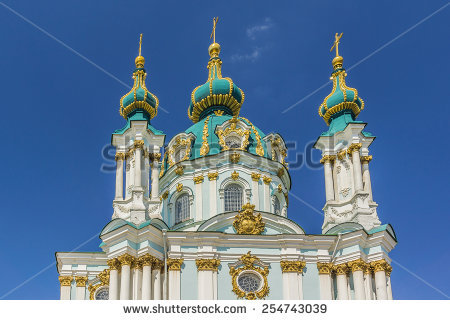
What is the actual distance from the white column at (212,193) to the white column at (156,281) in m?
3.80

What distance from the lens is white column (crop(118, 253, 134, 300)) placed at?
849 inches

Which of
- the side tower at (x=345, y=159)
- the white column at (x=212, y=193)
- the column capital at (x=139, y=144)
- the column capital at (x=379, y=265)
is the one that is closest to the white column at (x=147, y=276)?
the white column at (x=212, y=193)

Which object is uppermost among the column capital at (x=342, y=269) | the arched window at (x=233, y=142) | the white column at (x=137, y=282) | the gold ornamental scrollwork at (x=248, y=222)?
the arched window at (x=233, y=142)

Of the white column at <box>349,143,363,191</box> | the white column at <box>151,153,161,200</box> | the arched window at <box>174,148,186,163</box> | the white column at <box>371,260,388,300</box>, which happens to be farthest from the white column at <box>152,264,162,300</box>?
the white column at <box>349,143,363,191</box>

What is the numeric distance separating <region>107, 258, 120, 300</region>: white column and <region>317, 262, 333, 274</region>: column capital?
6.58 m

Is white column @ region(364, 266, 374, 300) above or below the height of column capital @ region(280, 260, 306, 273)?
below

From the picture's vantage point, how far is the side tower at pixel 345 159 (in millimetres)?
24578

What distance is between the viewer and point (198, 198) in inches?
1035

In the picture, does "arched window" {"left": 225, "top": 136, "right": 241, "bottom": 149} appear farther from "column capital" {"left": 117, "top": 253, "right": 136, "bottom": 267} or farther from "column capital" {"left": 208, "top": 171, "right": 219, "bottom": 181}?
"column capital" {"left": 117, "top": 253, "right": 136, "bottom": 267}

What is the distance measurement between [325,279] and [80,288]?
27.6 feet

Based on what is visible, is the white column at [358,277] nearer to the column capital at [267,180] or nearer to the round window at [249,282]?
the round window at [249,282]

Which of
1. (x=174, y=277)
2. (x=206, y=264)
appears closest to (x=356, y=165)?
(x=206, y=264)
